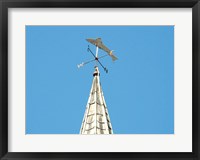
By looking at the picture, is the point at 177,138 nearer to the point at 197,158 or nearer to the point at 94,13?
the point at 197,158

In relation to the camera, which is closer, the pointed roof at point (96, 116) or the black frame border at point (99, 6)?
the black frame border at point (99, 6)

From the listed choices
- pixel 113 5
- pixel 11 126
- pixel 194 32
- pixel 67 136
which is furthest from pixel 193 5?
pixel 11 126

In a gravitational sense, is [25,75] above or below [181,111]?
above

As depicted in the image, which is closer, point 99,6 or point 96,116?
point 99,6

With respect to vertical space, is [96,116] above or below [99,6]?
below

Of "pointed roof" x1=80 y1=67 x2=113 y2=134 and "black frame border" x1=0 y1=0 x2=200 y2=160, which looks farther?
"pointed roof" x1=80 y1=67 x2=113 y2=134

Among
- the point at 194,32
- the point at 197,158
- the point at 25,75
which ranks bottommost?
the point at 197,158

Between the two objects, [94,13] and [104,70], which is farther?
[104,70]
